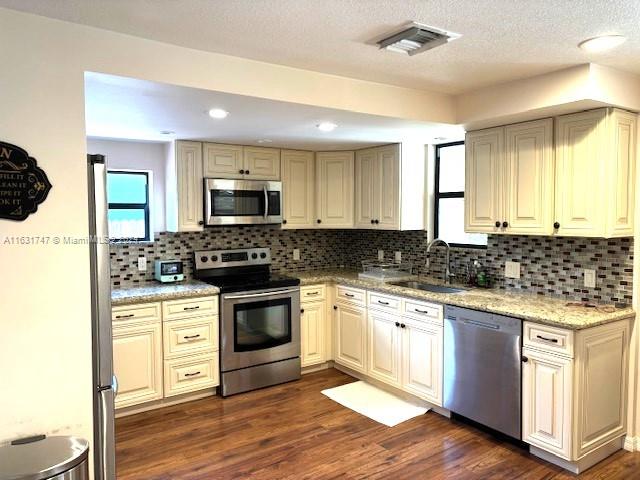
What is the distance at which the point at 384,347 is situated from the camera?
390 cm

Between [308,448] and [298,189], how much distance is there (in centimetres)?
249

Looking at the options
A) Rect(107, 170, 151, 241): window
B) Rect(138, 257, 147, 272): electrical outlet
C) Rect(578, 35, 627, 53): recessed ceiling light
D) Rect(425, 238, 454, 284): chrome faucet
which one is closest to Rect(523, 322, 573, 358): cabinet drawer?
Rect(425, 238, 454, 284): chrome faucet

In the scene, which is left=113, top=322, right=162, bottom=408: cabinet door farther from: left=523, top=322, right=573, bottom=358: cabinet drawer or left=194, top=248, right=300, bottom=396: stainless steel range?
left=523, top=322, right=573, bottom=358: cabinet drawer

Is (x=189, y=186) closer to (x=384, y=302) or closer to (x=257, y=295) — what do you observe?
(x=257, y=295)

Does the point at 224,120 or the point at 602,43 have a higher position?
the point at 602,43

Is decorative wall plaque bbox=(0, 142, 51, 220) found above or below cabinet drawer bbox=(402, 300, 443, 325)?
above

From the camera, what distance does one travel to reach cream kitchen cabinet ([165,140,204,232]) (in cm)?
402

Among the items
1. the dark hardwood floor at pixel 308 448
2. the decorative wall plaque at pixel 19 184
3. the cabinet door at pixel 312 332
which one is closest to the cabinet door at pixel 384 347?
the dark hardwood floor at pixel 308 448

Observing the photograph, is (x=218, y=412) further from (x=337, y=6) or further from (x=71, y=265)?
(x=337, y=6)

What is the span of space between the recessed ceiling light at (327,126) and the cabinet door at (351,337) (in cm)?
157

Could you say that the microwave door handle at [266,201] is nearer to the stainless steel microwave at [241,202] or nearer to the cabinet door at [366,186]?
the stainless steel microwave at [241,202]

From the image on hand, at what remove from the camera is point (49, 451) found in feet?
6.15

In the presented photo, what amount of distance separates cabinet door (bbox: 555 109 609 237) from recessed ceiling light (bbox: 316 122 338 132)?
4.91 feet

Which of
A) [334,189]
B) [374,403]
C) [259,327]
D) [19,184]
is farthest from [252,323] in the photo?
[19,184]
